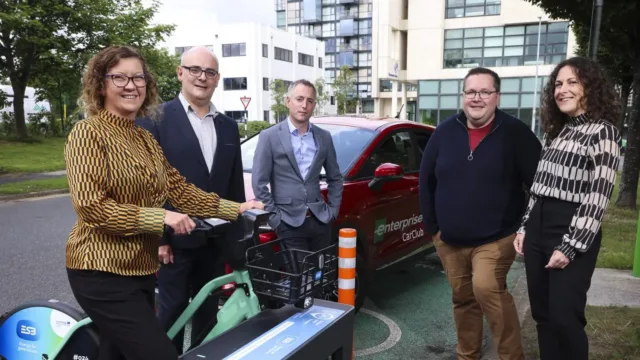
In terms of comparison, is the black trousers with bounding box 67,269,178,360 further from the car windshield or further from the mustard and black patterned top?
the car windshield

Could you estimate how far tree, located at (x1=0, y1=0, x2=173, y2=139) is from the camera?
1862 cm

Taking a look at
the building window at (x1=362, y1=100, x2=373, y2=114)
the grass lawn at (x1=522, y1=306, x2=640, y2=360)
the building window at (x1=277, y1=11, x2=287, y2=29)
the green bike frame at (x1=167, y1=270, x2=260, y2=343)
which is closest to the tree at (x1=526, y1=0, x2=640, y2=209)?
the grass lawn at (x1=522, y1=306, x2=640, y2=360)

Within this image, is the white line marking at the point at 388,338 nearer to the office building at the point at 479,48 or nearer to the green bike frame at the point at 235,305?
the green bike frame at the point at 235,305

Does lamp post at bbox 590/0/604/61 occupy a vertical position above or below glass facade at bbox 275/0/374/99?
below

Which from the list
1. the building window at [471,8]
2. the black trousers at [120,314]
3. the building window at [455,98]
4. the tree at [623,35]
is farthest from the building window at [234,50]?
the black trousers at [120,314]

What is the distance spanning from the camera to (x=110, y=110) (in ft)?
6.61

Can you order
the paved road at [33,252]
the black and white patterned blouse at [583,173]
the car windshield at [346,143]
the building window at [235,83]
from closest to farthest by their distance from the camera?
the black and white patterned blouse at [583,173], the car windshield at [346,143], the paved road at [33,252], the building window at [235,83]

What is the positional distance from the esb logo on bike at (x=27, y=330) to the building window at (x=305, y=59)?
5978 centimetres

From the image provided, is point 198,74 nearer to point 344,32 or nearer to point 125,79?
point 125,79

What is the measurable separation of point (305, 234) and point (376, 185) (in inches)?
45.1

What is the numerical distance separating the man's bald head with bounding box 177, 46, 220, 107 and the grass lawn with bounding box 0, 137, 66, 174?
47.0 ft

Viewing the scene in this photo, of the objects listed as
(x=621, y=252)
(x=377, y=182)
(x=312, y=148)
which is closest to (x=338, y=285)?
(x=312, y=148)

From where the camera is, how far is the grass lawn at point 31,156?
1571cm

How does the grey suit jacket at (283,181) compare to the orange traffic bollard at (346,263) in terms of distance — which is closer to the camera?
the orange traffic bollard at (346,263)
